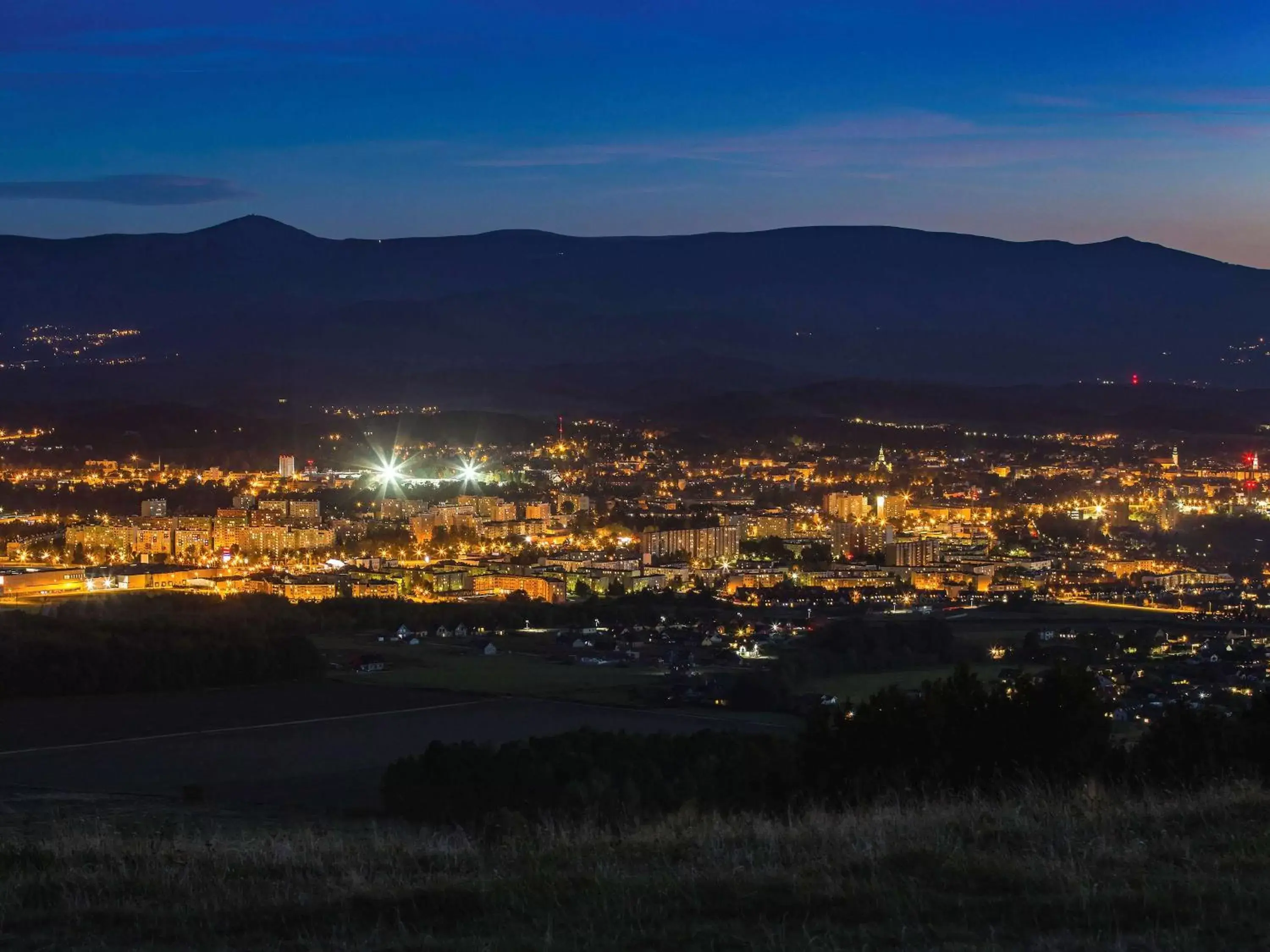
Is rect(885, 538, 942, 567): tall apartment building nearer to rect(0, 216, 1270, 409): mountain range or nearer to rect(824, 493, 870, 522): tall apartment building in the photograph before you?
rect(824, 493, 870, 522): tall apartment building

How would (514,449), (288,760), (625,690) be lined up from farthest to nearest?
(514,449)
(625,690)
(288,760)

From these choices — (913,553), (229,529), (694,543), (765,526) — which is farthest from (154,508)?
(913,553)

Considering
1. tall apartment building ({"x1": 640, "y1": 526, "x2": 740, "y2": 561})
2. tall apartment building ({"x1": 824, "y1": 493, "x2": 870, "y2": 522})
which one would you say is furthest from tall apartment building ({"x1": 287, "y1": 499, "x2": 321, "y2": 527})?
tall apartment building ({"x1": 824, "y1": 493, "x2": 870, "y2": 522})

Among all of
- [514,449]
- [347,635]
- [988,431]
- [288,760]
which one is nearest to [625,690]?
[288,760]

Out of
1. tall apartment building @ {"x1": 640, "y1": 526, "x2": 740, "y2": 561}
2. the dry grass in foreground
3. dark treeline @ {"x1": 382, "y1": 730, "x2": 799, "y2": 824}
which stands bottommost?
tall apartment building @ {"x1": 640, "y1": 526, "x2": 740, "y2": 561}

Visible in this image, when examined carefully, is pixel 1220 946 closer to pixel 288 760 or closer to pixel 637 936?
pixel 637 936
